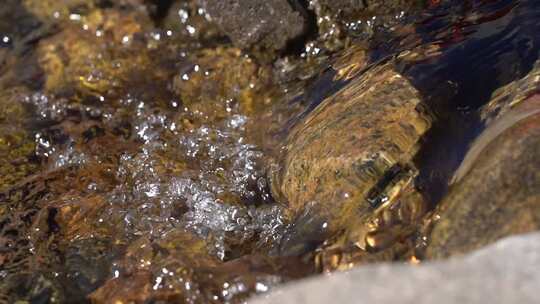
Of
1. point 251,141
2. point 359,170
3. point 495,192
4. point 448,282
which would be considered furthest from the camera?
point 251,141

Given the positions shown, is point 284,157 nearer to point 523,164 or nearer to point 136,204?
point 136,204

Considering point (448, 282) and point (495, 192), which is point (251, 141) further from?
point (448, 282)

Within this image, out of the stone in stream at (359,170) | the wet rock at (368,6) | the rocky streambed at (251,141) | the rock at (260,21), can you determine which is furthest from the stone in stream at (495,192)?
the rock at (260,21)

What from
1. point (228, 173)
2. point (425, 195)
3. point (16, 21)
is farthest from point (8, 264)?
point (16, 21)

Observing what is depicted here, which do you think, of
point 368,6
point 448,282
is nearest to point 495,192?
point 448,282

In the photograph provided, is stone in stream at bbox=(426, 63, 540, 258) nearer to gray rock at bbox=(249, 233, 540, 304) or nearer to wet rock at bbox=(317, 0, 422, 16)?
gray rock at bbox=(249, 233, 540, 304)

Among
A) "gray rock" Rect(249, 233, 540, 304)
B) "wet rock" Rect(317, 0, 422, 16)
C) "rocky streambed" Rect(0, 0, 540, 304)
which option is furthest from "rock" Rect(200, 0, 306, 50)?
"gray rock" Rect(249, 233, 540, 304)

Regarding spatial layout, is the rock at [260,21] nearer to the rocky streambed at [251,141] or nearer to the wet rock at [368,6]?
the rocky streambed at [251,141]
